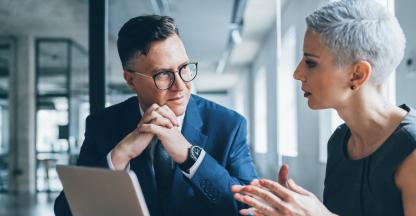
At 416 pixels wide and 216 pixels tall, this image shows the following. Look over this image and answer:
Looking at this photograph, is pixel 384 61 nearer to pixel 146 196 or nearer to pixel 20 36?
pixel 146 196

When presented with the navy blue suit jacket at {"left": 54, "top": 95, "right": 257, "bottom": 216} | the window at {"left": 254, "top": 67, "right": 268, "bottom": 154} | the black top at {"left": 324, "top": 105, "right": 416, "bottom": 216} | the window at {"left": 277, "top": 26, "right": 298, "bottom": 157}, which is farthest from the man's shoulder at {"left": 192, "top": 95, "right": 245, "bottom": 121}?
the window at {"left": 254, "top": 67, "right": 268, "bottom": 154}

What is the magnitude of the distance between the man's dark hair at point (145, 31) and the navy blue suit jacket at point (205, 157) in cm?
22

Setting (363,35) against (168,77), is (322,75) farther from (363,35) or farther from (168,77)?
(168,77)

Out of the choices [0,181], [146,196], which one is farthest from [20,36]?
[146,196]

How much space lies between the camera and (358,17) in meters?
1.40

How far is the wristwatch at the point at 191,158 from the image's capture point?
162 cm

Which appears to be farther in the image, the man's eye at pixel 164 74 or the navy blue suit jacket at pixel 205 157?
the man's eye at pixel 164 74

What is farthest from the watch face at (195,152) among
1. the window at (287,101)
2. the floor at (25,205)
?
the window at (287,101)

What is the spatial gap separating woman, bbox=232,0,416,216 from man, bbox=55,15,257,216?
0.98ft

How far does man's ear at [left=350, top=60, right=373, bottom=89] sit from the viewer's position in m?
1.40

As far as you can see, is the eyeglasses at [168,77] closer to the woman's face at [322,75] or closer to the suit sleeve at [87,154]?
the suit sleeve at [87,154]

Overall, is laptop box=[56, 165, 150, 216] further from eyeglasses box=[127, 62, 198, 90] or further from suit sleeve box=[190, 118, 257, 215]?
eyeglasses box=[127, 62, 198, 90]

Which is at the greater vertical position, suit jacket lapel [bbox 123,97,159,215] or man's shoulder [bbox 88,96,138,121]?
man's shoulder [bbox 88,96,138,121]

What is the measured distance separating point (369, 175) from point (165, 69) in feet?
2.53
